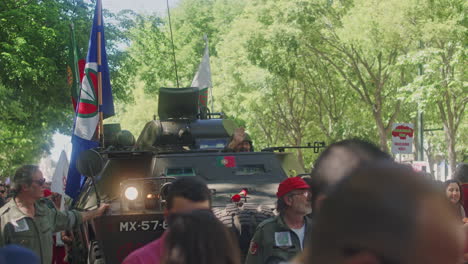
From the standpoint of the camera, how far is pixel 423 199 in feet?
3.79

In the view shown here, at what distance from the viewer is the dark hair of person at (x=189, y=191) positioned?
3951 millimetres

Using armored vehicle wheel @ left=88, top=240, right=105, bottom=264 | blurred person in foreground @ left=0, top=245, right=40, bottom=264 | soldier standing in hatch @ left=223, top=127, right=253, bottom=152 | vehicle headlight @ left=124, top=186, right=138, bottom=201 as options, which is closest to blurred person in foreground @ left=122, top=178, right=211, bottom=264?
blurred person in foreground @ left=0, top=245, right=40, bottom=264

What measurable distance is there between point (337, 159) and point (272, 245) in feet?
9.48

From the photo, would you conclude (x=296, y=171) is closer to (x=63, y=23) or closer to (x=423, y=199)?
(x=423, y=199)

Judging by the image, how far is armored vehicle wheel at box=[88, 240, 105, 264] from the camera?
908 centimetres

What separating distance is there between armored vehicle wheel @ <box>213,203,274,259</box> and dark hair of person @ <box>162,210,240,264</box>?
525 cm

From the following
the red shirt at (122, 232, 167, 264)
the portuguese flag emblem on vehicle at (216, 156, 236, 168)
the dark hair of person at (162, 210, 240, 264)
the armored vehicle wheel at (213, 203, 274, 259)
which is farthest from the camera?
the portuguese flag emblem on vehicle at (216, 156, 236, 168)

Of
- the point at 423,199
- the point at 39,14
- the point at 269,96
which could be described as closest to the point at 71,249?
the point at 423,199

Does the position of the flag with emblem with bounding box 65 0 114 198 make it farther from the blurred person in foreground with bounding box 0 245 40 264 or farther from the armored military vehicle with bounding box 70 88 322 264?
the blurred person in foreground with bounding box 0 245 40 264

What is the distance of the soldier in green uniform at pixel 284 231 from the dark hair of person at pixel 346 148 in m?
2.61

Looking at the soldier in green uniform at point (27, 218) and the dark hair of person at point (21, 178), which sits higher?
the dark hair of person at point (21, 178)

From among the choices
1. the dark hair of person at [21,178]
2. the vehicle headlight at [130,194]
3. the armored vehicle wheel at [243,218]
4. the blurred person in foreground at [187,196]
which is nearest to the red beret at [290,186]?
the blurred person in foreground at [187,196]

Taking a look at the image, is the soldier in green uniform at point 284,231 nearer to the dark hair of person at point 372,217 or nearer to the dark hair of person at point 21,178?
the dark hair of person at point 21,178

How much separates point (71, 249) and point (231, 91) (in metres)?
28.5
